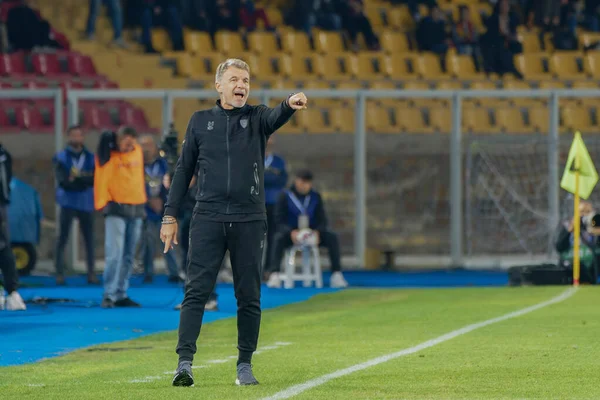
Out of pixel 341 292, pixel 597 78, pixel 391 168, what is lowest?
pixel 341 292

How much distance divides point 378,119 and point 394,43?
508 cm

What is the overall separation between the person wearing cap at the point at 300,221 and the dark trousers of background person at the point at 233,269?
36.1ft

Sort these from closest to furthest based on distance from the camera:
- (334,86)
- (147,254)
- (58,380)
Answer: (58,380) → (147,254) → (334,86)

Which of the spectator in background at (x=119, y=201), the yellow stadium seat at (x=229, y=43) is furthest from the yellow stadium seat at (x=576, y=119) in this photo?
the spectator in background at (x=119, y=201)

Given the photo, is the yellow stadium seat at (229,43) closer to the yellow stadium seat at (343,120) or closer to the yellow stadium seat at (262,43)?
the yellow stadium seat at (262,43)

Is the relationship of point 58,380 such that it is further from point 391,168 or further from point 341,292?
point 391,168

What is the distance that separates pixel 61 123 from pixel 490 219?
6764 millimetres

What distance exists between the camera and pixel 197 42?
1143 inches

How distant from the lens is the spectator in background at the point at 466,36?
29.4 m

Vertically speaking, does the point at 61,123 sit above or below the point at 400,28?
below

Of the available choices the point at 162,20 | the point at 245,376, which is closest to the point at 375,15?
the point at 162,20

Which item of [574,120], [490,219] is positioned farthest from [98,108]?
[574,120]

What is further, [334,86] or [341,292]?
[334,86]

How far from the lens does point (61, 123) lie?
2188cm
